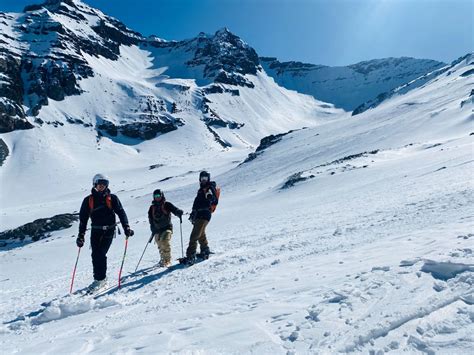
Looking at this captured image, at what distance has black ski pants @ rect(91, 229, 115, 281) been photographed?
896 cm

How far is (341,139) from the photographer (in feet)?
170

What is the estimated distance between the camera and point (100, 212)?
355 inches

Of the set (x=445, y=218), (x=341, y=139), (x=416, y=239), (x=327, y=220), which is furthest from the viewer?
(x=341, y=139)

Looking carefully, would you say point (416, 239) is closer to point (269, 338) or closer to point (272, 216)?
point (269, 338)

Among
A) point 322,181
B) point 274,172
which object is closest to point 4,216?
point 274,172

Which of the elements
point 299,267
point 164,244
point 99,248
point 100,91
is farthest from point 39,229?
point 100,91

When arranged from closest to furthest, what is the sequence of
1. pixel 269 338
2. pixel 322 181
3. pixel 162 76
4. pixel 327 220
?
pixel 269 338, pixel 327 220, pixel 322 181, pixel 162 76

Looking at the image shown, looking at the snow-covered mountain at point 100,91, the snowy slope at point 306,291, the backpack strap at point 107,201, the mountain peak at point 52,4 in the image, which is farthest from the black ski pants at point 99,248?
the mountain peak at point 52,4

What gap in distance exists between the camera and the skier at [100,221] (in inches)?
352

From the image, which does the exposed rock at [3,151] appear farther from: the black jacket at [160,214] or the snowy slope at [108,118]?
the black jacket at [160,214]

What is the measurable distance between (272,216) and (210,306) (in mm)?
13710

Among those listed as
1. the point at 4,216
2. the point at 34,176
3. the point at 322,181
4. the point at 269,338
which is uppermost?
the point at 34,176

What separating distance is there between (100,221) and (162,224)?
87.8 inches

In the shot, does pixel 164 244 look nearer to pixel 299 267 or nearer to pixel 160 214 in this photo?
pixel 160 214
